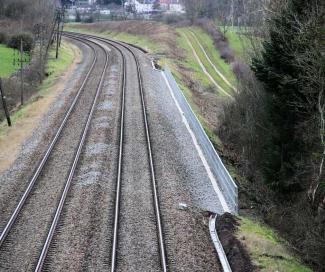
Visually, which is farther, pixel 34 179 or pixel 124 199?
pixel 34 179

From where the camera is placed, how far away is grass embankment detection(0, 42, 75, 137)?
3198 cm

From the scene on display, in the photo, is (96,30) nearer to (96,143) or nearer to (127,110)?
(127,110)

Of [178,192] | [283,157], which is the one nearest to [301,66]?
[283,157]

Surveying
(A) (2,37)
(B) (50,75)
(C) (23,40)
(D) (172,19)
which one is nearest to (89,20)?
(D) (172,19)

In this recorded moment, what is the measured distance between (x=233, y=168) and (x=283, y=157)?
4.11m

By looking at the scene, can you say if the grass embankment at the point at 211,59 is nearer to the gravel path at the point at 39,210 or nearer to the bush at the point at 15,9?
the bush at the point at 15,9

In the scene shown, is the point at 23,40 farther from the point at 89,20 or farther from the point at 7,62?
the point at 89,20

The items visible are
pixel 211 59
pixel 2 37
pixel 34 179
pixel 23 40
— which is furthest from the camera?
pixel 211 59

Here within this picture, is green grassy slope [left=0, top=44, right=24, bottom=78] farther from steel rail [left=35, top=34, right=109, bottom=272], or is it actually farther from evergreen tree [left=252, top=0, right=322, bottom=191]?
evergreen tree [left=252, top=0, right=322, bottom=191]

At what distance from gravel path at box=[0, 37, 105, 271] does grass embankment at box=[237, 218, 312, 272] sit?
5777 millimetres

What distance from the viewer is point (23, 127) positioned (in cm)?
2897

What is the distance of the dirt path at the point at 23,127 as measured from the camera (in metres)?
24.1

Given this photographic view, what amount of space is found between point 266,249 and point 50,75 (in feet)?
117

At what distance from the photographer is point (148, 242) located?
50.1 feet
